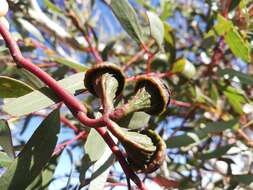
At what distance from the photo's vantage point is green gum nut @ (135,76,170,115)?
63cm

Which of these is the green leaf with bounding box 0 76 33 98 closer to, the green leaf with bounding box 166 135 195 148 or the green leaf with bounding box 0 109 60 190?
the green leaf with bounding box 0 109 60 190

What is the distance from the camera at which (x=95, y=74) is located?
0.63 meters

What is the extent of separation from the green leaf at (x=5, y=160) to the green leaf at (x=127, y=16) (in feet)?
1.14

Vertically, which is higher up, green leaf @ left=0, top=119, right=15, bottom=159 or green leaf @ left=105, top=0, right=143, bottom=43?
green leaf @ left=105, top=0, right=143, bottom=43

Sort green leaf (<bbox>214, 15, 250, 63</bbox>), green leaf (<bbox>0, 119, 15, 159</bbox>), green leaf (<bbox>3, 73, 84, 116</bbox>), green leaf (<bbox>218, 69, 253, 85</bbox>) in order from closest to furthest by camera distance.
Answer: green leaf (<bbox>3, 73, 84, 116</bbox>) < green leaf (<bbox>0, 119, 15, 159</bbox>) < green leaf (<bbox>214, 15, 250, 63</bbox>) < green leaf (<bbox>218, 69, 253, 85</bbox>)

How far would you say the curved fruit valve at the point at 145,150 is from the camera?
0.58 metres

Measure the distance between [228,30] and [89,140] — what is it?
21.9 inches

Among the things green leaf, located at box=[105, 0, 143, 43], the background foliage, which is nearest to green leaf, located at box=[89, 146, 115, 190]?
the background foliage

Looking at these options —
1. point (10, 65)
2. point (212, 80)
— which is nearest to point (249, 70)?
point (212, 80)

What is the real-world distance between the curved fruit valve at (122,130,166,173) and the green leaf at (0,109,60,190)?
19cm

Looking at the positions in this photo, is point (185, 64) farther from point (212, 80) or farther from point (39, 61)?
point (39, 61)

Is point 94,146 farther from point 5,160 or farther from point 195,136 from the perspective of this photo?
point 195,136

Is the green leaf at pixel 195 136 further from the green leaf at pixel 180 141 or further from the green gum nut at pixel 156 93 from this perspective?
the green gum nut at pixel 156 93

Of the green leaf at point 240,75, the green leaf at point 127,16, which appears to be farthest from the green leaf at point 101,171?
the green leaf at point 240,75
